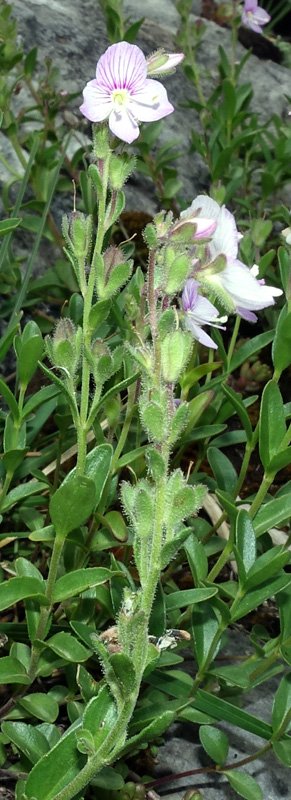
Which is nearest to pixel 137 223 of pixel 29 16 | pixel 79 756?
pixel 29 16

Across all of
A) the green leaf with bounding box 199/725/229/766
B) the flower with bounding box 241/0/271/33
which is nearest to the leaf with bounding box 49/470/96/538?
the green leaf with bounding box 199/725/229/766

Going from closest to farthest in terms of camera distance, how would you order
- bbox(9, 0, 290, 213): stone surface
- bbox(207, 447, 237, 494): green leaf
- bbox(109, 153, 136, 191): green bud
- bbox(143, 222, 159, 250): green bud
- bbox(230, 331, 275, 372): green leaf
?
1. bbox(143, 222, 159, 250): green bud
2. bbox(109, 153, 136, 191): green bud
3. bbox(207, 447, 237, 494): green leaf
4. bbox(230, 331, 275, 372): green leaf
5. bbox(9, 0, 290, 213): stone surface

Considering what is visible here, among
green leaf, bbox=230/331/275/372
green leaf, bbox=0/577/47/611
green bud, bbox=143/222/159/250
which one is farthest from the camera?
green leaf, bbox=230/331/275/372

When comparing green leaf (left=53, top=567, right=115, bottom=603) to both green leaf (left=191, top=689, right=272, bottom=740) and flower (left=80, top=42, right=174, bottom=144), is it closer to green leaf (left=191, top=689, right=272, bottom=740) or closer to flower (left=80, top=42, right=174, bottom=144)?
A: green leaf (left=191, top=689, right=272, bottom=740)

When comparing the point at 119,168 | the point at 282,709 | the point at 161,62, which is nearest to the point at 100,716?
the point at 282,709

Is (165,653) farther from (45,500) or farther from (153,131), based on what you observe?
(153,131)

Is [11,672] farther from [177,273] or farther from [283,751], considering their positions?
[177,273]
